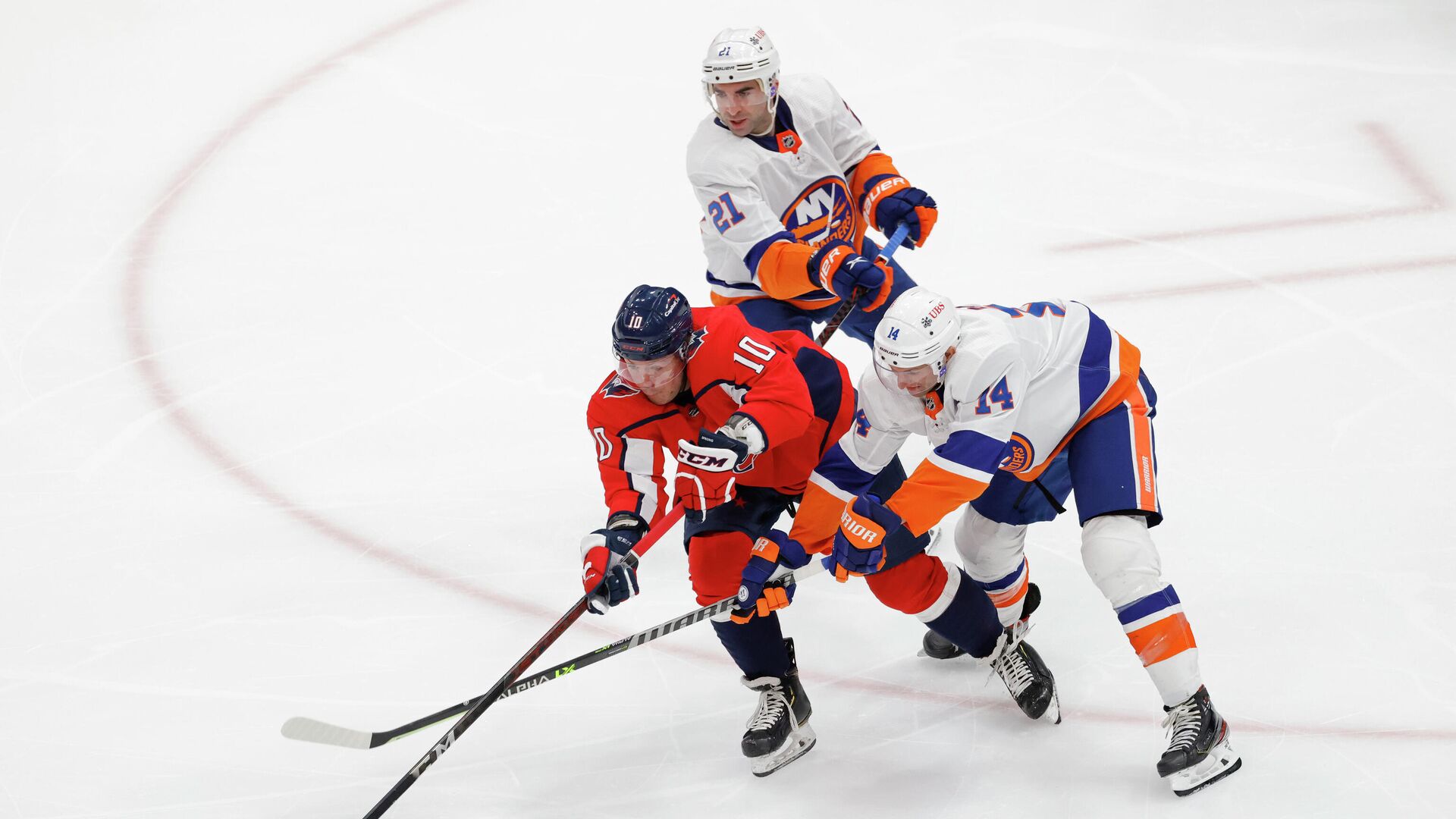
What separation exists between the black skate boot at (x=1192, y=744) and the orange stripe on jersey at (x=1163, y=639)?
117 mm

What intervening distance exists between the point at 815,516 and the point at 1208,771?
980 mm

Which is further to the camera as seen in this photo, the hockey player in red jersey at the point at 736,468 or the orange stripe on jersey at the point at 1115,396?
the orange stripe on jersey at the point at 1115,396

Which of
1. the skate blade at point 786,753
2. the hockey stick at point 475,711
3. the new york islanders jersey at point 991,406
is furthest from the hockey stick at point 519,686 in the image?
the skate blade at point 786,753

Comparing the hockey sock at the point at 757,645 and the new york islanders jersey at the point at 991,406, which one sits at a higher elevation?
the new york islanders jersey at the point at 991,406

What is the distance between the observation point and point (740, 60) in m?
3.50

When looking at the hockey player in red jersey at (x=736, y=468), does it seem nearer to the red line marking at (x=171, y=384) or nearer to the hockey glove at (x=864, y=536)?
the hockey glove at (x=864, y=536)

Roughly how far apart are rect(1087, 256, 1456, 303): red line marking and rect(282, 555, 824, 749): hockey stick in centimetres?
242

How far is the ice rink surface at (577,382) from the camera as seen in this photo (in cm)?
321

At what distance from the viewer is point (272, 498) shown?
167 inches

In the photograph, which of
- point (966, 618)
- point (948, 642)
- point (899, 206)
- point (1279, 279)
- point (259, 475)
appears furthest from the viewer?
point (1279, 279)

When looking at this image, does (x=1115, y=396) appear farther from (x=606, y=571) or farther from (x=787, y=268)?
(x=606, y=571)

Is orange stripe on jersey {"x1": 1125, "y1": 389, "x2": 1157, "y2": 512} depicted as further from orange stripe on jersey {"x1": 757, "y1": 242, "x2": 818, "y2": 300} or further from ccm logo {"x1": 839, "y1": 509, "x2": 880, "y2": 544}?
orange stripe on jersey {"x1": 757, "y1": 242, "x2": 818, "y2": 300}

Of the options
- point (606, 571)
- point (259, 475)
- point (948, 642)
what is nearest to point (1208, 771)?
point (948, 642)

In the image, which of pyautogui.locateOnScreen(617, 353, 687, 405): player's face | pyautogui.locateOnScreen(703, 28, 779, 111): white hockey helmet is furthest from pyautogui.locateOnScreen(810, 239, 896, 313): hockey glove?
pyautogui.locateOnScreen(617, 353, 687, 405): player's face
